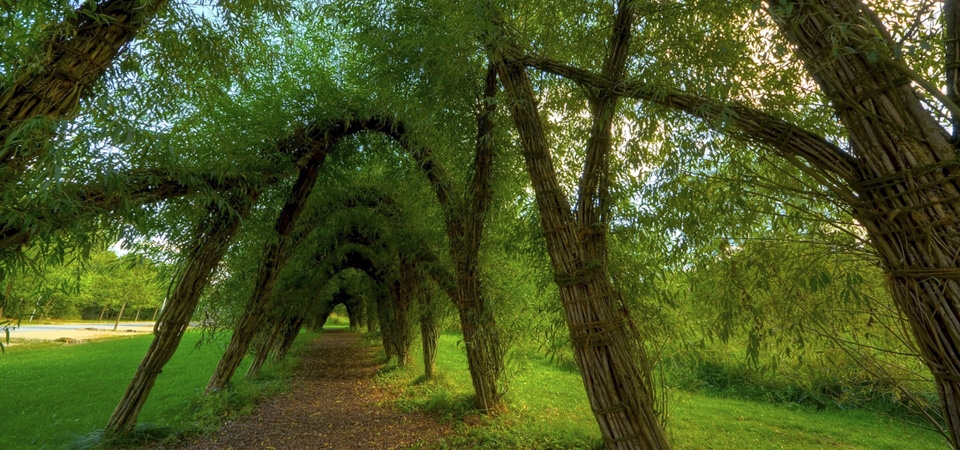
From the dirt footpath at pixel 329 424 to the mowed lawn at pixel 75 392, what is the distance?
0.71m

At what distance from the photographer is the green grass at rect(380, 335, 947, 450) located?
405cm

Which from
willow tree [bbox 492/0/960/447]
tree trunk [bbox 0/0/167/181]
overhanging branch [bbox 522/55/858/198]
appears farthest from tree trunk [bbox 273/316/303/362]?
willow tree [bbox 492/0/960/447]

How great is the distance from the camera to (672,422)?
223 inches

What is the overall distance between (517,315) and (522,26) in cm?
322

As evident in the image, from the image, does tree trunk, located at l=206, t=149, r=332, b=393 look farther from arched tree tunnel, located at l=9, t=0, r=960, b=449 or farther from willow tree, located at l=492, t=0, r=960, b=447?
willow tree, located at l=492, t=0, r=960, b=447

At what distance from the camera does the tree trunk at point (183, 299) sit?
332 centimetres

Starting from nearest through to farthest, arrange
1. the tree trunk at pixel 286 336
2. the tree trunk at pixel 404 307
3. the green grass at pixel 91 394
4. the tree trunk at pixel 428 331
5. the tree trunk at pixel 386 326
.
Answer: the green grass at pixel 91 394 → the tree trunk at pixel 428 331 → the tree trunk at pixel 404 307 → the tree trunk at pixel 286 336 → the tree trunk at pixel 386 326

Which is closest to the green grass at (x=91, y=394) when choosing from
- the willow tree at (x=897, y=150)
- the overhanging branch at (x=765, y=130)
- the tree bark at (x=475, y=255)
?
the tree bark at (x=475, y=255)

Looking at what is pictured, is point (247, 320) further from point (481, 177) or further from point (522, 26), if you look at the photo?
point (522, 26)

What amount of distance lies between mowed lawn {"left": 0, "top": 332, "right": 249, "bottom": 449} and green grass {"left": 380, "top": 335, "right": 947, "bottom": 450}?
2.97 meters

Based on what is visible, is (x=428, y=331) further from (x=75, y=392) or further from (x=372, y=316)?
(x=372, y=316)

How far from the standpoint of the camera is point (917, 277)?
95cm

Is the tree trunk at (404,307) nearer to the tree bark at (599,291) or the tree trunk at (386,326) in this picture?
the tree trunk at (386,326)

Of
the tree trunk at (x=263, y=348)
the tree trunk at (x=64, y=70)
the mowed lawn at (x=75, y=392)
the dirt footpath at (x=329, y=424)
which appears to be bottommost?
the mowed lawn at (x=75, y=392)
